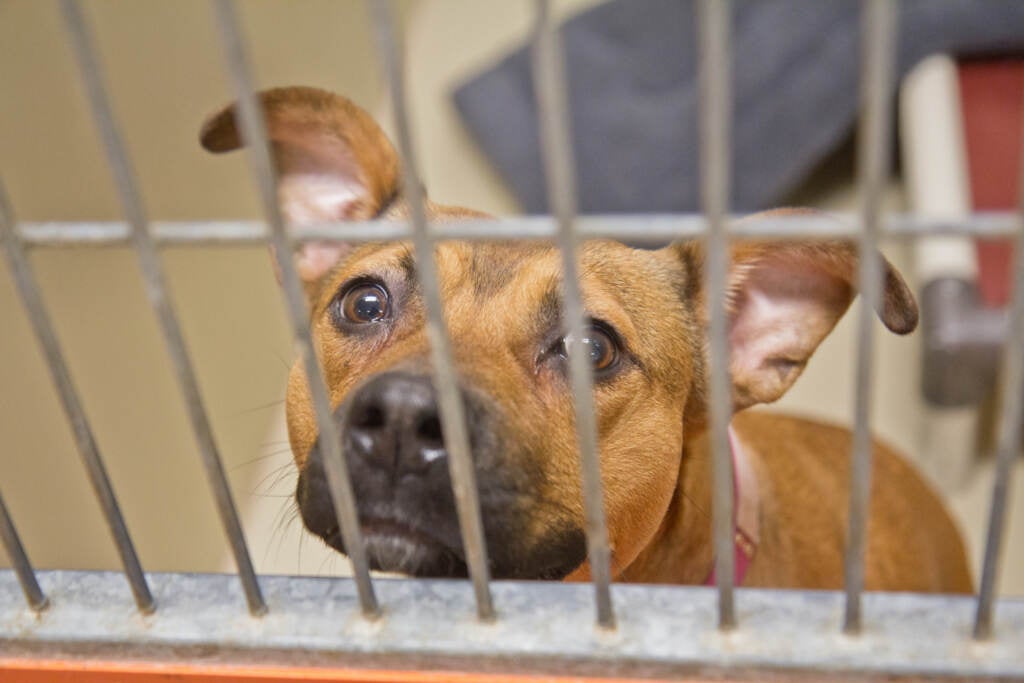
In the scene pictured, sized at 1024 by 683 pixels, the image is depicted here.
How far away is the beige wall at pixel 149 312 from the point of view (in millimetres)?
1804

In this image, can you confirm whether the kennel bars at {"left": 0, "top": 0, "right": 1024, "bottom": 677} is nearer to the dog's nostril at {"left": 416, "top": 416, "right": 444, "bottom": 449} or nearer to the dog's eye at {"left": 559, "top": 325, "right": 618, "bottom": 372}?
the dog's nostril at {"left": 416, "top": 416, "right": 444, "bottom": 449}

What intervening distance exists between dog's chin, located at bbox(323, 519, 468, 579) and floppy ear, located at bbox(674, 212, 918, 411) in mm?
723

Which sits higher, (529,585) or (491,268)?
(491,268)

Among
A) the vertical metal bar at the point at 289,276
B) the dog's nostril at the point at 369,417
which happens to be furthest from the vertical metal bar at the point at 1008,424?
the dog's nostril at the point at 369,417

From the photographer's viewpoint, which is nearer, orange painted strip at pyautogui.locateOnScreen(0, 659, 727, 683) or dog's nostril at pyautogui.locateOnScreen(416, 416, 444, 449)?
orange painted strip at pyautogui.locateOnScreen(0, 659, 727, 683)

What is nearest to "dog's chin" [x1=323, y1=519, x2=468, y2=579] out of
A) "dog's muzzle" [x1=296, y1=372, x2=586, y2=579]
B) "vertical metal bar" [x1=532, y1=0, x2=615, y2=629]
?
"dog's muzzle" [x1=296, y1=372, x2=586, y2=579]

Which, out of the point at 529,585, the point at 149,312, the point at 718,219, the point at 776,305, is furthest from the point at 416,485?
the point at 149,312

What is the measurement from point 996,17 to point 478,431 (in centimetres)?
309

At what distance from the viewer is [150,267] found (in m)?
0.87

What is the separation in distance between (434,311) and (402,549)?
0.54 meters

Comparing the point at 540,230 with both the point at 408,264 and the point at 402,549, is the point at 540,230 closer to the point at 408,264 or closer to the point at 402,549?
the point at 402,549

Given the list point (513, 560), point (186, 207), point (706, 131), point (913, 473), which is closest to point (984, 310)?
point (913, 473)

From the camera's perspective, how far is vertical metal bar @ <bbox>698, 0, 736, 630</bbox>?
28.7 inches

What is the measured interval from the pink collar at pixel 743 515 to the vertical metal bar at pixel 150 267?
2.98ft
